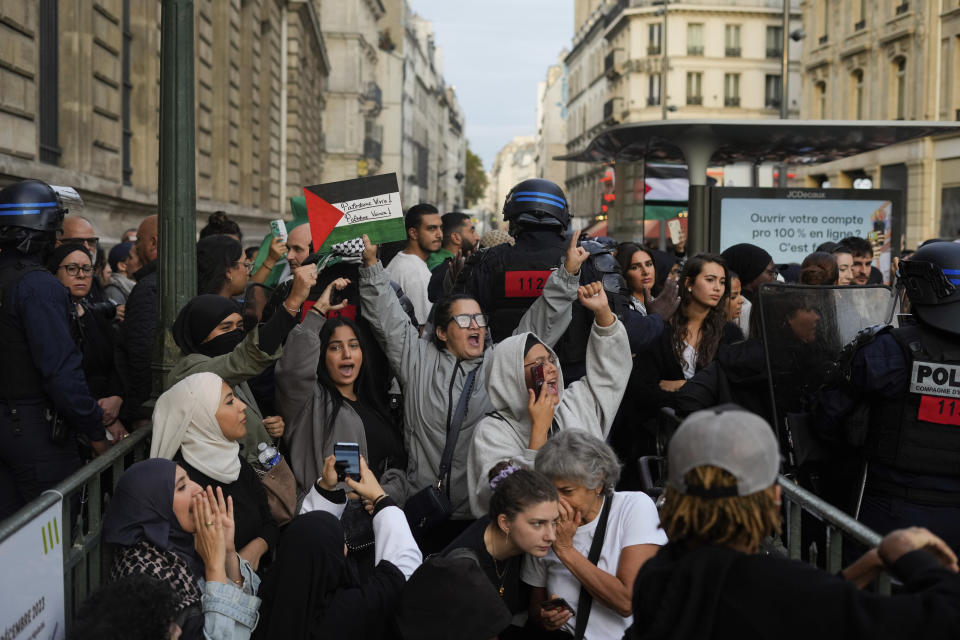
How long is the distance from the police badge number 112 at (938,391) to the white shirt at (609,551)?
3.40 feet

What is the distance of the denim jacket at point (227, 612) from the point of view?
364 cm

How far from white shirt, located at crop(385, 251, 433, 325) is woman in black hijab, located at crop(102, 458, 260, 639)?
389 centimetres

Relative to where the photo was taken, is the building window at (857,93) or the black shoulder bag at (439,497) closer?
the black shoulder bag at (439,497)

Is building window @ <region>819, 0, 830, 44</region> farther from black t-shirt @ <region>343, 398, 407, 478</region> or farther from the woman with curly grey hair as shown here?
the woman with curly grey hair

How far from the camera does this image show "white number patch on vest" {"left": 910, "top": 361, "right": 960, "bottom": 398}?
3814mm

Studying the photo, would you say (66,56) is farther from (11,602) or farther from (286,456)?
(11,602)

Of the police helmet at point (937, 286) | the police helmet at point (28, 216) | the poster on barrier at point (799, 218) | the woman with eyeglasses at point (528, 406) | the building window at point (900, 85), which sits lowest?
the woman with eyeglasses at point (528, 406)

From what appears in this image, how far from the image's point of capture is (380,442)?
5098 mm

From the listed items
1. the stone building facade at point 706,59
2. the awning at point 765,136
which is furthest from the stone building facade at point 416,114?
the awning at point 765,136

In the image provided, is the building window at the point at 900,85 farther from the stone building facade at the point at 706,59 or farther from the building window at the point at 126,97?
the building window at the point at 126,97

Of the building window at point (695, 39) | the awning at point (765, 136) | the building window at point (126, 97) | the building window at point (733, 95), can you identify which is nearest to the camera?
the awning at point (765, 136)

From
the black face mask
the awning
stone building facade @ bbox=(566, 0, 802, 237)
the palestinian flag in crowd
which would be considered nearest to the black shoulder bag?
the black face mask

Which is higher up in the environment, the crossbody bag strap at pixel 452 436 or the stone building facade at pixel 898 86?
the stone building facade at pixel 898 86

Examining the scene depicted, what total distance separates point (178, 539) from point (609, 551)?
5.05ft
